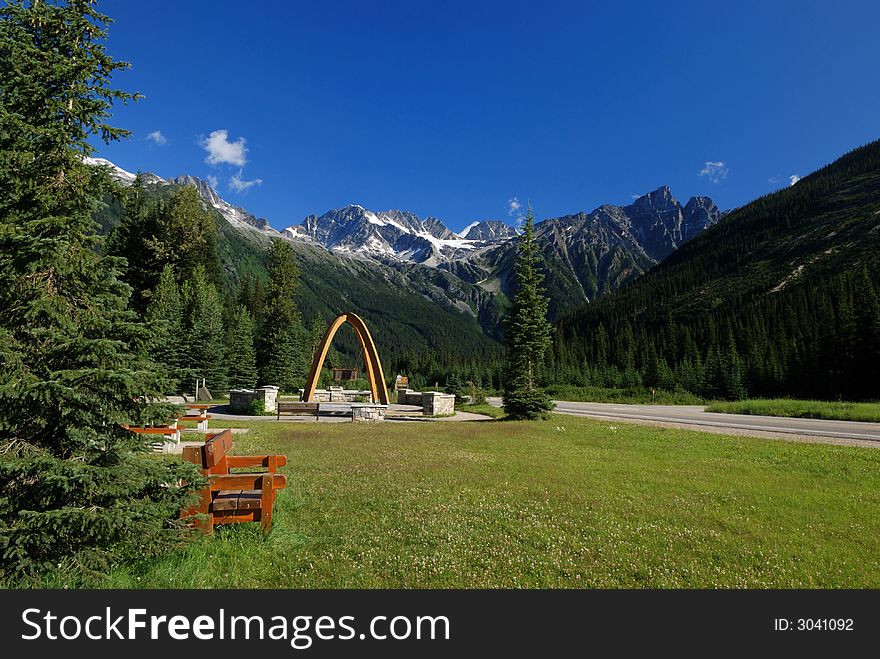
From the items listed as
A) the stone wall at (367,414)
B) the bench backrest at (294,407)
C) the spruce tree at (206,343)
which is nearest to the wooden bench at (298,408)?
the bench backrest at (294,407)

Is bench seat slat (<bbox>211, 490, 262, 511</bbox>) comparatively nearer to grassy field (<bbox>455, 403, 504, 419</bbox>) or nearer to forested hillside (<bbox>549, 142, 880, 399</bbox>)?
grassy field (<bbox>455, 403, 504, 419</bbox>)

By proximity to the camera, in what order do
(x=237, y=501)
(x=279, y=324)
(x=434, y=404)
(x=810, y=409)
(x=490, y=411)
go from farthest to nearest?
1. (x=279, y=324)
2. (x=490, y=411)
3. (x=434, y=404)
4. (x=810, y=409)
5. (x=237, y=501)

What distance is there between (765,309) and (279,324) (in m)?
95.0

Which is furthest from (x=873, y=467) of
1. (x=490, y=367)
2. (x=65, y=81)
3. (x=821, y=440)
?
(x=490, y=367)

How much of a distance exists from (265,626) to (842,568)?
22.2 feet

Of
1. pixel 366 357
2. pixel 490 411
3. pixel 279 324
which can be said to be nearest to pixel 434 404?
pixel 490 411

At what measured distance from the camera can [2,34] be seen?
531 cm

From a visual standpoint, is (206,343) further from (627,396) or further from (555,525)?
(627,396)

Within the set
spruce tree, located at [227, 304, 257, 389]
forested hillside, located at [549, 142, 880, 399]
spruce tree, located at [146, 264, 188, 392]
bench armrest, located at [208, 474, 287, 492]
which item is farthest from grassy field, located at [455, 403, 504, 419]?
forested hillside, located at [549, 142, 880, 399]

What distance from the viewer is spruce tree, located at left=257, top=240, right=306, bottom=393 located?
1887 inches

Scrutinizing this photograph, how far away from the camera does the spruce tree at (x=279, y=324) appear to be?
47.9 m

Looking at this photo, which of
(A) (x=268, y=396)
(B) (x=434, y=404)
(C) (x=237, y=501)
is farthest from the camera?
(B) (x=434, y=404)

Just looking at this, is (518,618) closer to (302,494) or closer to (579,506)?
(579,506)

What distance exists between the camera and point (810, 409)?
26.5m
